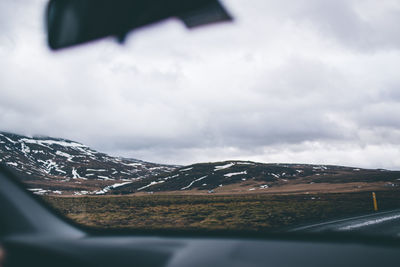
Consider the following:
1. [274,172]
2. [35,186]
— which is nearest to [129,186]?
[274,172]

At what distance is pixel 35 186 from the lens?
2.91m

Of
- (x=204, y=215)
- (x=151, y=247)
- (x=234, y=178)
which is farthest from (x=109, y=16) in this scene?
(x=234, y=178)

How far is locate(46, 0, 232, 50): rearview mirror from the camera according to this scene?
2145 millimetres

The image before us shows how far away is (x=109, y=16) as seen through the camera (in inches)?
94.3

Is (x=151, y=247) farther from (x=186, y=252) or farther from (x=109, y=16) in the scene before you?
(x=109, y=16)

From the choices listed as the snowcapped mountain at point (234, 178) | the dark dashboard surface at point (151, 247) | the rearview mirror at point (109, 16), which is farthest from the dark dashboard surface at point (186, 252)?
the snowcapped mountain at point (234, 178)

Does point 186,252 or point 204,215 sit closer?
Answer: point 186,252

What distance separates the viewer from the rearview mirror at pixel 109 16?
7.04 ft

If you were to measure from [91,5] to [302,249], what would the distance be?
2.23 meters

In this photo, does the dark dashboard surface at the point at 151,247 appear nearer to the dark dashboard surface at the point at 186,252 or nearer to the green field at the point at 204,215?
the dark dashboard surface at the point at 186,252

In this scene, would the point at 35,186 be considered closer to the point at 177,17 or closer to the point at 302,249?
the point at 177,17

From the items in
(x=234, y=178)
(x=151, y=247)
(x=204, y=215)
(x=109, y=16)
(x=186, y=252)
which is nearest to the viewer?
(x=186, y=252)

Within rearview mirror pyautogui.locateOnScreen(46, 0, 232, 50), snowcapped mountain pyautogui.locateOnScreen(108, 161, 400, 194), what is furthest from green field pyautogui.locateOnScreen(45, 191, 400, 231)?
snowcapped mountain pyautogui.locateOnScreen(108, 161, 400, 194)

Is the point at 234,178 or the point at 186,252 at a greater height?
the point at 186,252
